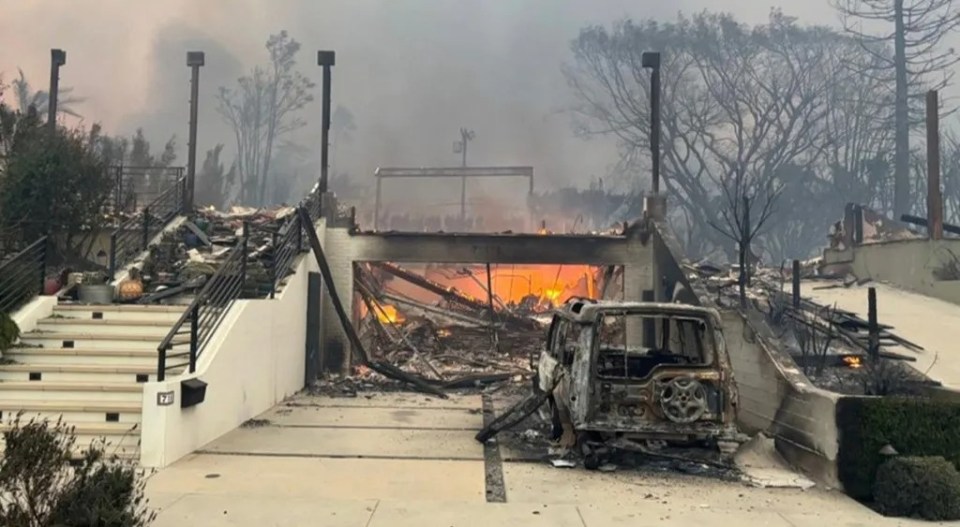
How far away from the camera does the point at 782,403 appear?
7.68m

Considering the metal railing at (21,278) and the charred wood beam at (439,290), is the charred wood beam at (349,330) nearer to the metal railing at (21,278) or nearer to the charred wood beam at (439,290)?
the charred wood beam at (439,290)

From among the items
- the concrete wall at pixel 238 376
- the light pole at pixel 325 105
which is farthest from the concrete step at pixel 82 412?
the light pole at pixel 325 105

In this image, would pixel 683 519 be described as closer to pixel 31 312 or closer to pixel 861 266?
pixel 31 312

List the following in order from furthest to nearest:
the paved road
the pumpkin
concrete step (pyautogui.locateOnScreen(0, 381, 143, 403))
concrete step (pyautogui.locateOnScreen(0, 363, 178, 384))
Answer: the pumpkin, concrete step (pyautogui.locateOnScreen(0, 363, 178, 384)), concrete step (pyautogui.locateOnScreen(0, 381, 143, 403)), the paved road

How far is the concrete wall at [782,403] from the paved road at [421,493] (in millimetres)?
572

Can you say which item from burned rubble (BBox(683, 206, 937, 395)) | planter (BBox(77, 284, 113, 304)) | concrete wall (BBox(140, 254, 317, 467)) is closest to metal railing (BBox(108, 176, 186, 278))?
planter (BBox(77, 284, 113, 304))

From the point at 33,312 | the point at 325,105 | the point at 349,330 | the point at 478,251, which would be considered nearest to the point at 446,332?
the point at 478,251

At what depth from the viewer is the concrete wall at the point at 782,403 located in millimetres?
6664

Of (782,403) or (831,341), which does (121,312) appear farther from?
(831,341)

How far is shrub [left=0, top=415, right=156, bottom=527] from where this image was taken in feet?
11.8

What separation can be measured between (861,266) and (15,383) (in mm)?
19230

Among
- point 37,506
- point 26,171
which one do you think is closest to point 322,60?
point 26,171

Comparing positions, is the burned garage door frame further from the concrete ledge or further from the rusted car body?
the rusted car body

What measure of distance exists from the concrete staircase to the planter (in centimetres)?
53
